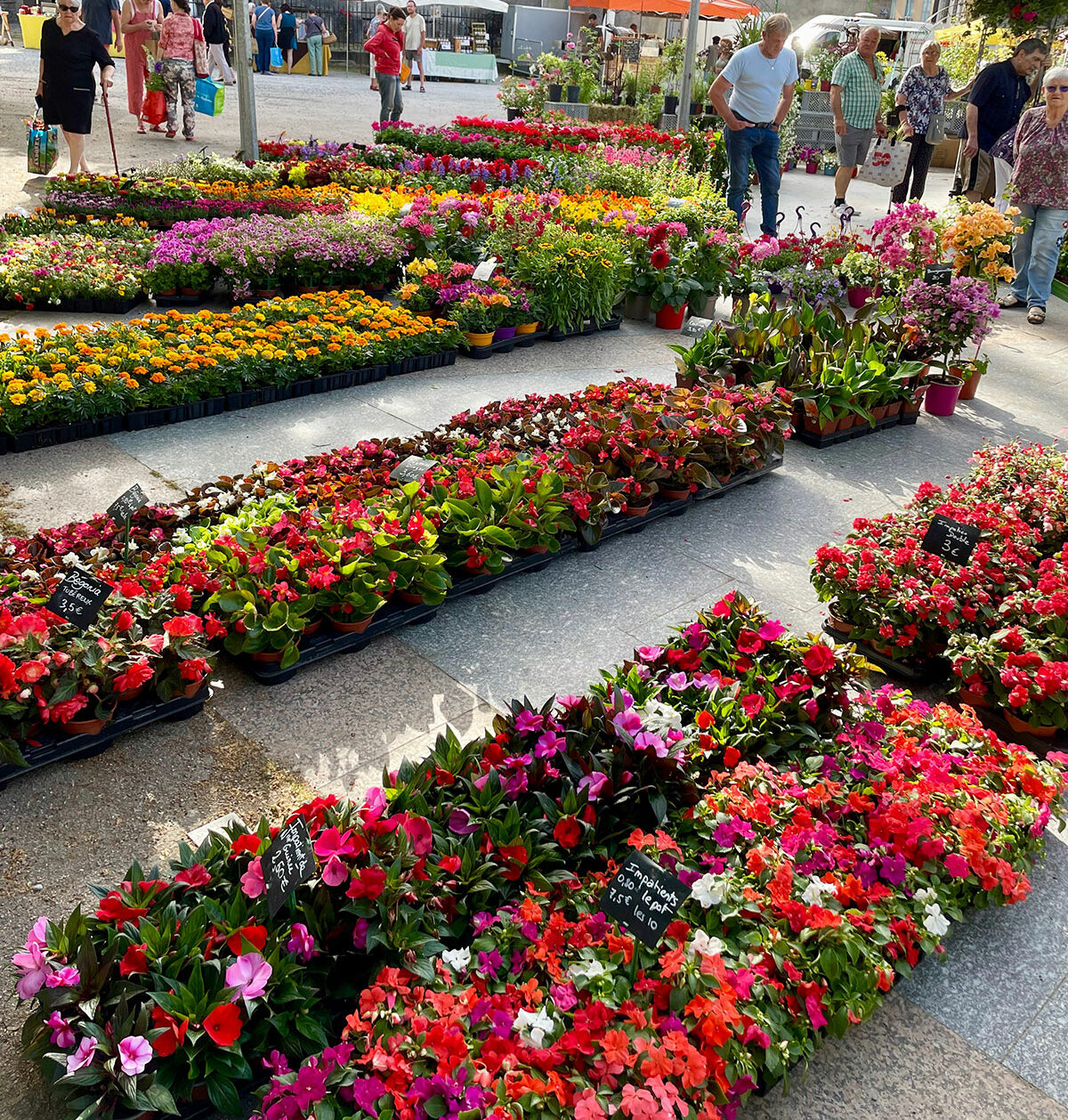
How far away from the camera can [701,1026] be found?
79.4 inches

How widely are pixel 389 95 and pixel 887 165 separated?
725cm

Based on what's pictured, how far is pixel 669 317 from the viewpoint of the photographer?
27.7ft

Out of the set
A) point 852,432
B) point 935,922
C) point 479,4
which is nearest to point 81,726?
point 935,922

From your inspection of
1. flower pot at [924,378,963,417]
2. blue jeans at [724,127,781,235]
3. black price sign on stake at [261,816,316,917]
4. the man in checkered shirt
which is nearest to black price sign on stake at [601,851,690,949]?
black price sign on stake at [261,816,316,917]

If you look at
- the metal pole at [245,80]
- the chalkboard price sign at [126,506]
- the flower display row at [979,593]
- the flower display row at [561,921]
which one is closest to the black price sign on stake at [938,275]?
the flower display row at [979,593]

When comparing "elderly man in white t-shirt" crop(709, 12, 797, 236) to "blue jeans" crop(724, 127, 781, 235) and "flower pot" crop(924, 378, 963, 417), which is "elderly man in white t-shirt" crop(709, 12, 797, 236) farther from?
"flower pot" crop(924, 378, 963, 417)

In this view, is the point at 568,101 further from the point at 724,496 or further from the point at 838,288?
the point at 724,496

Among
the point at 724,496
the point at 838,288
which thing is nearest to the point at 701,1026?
the point at 724,496

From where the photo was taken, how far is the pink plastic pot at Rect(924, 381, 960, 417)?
6.86m

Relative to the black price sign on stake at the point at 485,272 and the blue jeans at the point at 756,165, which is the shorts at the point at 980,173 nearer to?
the blue jeans at the point at 756,165

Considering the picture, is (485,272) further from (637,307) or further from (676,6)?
(676,6)

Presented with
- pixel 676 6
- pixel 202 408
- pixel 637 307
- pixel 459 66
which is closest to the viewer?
pixel 202 408

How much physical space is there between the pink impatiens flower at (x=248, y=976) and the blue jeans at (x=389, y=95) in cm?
1434

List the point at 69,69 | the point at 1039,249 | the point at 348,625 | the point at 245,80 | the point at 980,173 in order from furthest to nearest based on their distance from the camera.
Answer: the point at 245,80, the point at 980,173, the point at 69,69, the point at 1039,249, the point at 348,625
